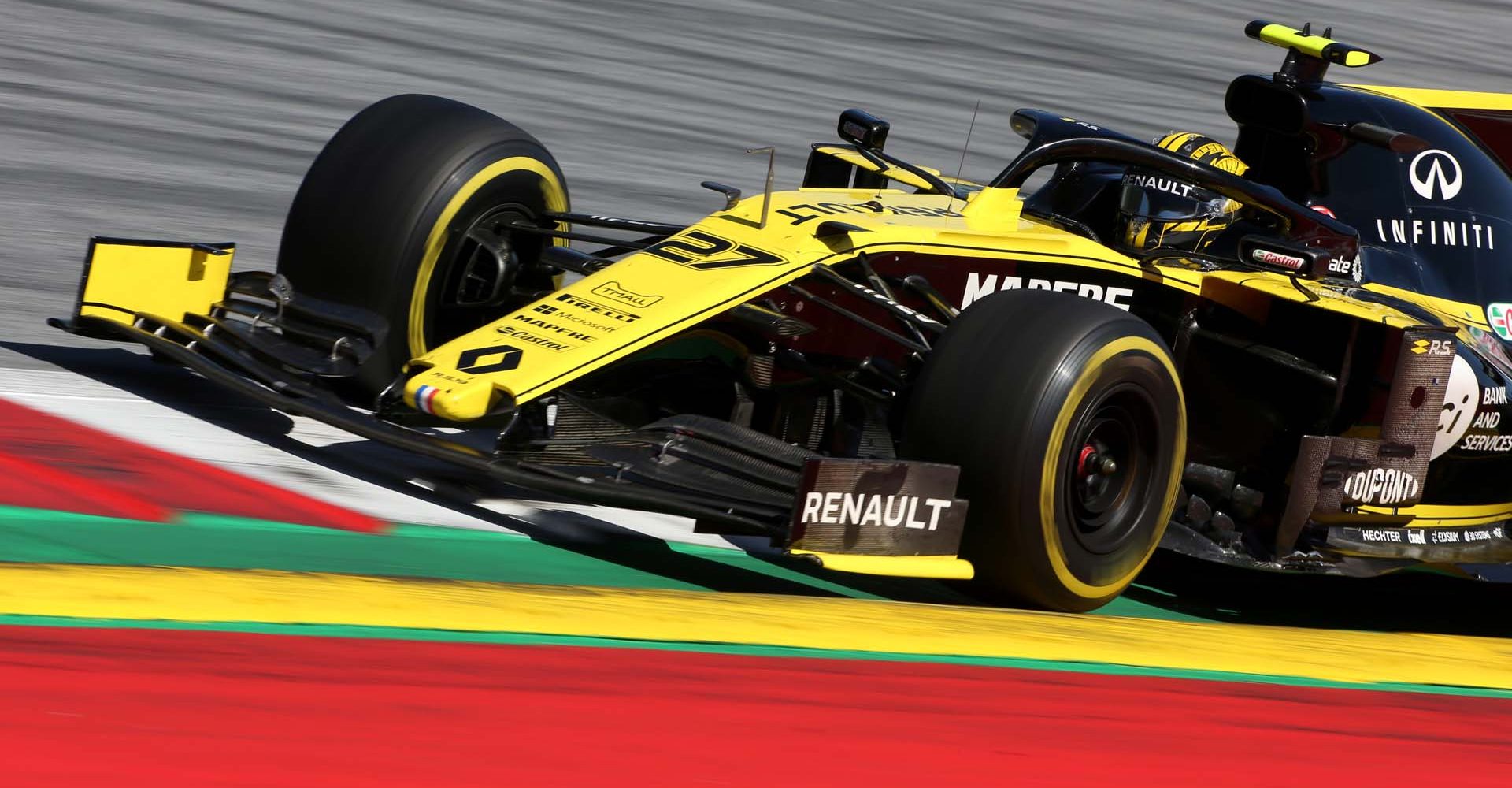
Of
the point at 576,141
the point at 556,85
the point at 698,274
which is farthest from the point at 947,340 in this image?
the point at 556,85

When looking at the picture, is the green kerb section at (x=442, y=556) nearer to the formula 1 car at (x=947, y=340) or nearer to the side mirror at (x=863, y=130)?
the formula 1 car at (x=947, y=340)

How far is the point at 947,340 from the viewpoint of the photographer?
4.52m

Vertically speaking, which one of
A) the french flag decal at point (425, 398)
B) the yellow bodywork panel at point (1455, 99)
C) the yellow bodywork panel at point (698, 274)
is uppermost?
the yellow bodywork panel at point (1455, 99)

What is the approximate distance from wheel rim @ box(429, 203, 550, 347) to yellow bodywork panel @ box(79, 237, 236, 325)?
64 centimetres

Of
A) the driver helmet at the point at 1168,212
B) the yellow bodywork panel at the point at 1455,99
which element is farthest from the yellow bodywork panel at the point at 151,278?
the yellow bodywork panel at the point at 1455,99

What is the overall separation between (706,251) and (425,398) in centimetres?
94

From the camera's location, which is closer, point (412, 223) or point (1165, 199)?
point (412, 223)

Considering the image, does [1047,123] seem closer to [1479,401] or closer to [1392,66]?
[1479,401]

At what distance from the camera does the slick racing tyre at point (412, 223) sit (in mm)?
5359

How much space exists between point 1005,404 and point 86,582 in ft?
6.85

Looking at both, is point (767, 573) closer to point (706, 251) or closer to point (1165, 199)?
point (706, 251)

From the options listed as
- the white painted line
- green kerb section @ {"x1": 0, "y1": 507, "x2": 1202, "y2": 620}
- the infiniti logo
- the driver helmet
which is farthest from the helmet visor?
the white painted line

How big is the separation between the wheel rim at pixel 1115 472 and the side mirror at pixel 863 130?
174 centimetres

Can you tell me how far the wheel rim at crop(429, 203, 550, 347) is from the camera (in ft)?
18.2
